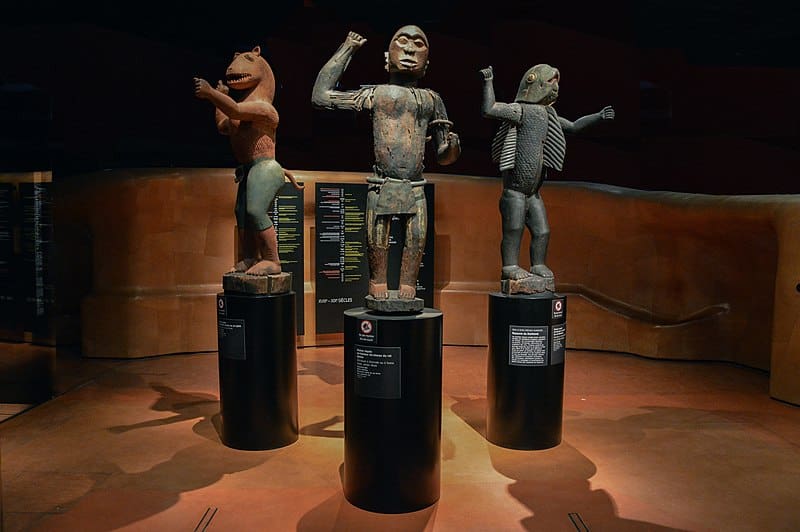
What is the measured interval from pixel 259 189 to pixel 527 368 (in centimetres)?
182

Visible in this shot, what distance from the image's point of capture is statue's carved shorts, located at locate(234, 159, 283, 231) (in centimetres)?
399

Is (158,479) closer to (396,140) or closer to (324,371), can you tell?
(396,140)

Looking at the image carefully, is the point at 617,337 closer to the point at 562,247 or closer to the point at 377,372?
the point at 562,247

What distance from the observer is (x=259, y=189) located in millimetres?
3984

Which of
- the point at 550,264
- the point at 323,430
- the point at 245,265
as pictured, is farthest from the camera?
the point at 550,264

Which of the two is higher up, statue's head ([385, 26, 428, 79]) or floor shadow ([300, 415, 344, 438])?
statue's head ([385, 26, 428, 79])

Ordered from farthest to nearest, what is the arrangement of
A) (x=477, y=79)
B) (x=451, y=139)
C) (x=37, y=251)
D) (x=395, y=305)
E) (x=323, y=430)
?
(x=477, y=79), (x=37, y=251), (x=323, y=430), (x=451, y=139), (x=395, y=305)

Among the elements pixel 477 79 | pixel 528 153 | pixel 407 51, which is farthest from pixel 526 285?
pixel 477 79

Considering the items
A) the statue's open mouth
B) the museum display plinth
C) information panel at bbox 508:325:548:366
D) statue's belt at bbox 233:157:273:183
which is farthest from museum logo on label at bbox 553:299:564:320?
the statue's open mouth

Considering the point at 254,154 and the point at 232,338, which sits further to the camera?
the point at 254,154

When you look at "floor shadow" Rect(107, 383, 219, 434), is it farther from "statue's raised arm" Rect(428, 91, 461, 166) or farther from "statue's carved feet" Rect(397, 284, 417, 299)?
"statue's raised arm" Rect(428, 91, 461, 166)

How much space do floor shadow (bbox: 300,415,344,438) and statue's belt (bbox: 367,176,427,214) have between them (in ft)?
5.05

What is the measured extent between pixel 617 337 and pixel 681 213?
1263 mm

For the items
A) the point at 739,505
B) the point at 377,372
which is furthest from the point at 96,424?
the point at 739,505
